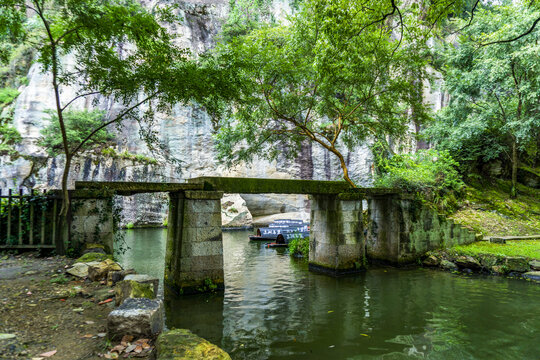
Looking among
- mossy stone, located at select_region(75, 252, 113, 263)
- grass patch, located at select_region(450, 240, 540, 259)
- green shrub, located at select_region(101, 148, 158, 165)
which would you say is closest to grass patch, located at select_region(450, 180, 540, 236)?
grass patch, located at select_region(450, 240, 540, 259)

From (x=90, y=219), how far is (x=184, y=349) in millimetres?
5999

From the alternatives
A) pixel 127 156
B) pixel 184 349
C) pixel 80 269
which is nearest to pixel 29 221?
pixel 80 269

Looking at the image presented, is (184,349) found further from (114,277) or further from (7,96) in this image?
(7,96)

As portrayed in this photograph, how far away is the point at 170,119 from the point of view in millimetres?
31359

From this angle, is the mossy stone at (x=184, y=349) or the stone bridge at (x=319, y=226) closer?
the mossy stone at (x=184, y=349)

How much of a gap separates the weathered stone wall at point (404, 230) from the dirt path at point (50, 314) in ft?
36.5

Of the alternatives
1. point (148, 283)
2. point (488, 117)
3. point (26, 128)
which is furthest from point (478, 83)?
point (26, 128)

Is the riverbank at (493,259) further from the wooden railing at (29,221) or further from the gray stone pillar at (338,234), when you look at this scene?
the wooden railing at (29,221)

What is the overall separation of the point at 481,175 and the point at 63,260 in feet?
87.7

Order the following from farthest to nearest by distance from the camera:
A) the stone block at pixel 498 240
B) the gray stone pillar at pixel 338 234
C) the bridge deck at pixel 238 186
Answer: the stone block at pixel 498 240 → the gray stone pillar at pixel 338 234 → the bridge deck at pixel 238 186

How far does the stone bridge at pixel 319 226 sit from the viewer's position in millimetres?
8812

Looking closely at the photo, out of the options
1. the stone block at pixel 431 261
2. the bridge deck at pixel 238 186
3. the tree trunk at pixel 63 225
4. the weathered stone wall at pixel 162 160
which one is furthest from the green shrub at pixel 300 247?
the weathered stone wall at pixel 162 160

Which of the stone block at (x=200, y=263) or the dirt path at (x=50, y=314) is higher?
the dirt path at (x=50, y=314)

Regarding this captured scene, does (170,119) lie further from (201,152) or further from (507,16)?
(507,16)
